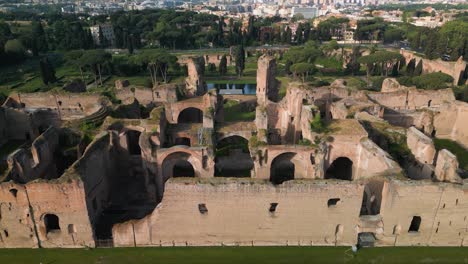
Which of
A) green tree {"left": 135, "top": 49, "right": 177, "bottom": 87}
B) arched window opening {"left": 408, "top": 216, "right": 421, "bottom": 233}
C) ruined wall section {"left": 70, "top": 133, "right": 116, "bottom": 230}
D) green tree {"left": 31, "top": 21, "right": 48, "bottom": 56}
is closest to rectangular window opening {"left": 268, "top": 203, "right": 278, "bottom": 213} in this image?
arched window opening {"left": 408, "top": 216, "right": 421, "bottom": 233}


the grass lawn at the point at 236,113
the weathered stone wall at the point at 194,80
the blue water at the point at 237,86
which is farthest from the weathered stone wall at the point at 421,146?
the blue water at the point at 237,86

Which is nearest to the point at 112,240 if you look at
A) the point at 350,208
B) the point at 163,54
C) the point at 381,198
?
the point at 350,208

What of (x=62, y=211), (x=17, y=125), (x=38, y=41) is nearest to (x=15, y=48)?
(x=38, y=41)

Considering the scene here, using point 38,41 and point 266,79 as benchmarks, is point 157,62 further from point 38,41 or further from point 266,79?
point 38,41

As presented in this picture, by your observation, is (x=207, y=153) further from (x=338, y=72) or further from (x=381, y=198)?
(x=338, y=72)

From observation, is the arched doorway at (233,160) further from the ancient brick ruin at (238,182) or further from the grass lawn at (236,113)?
the grass lawn at (236,113)

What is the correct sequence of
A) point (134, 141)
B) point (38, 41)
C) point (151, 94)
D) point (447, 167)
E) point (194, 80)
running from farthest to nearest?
point (38, 41) → point (194, 80) → point (151, 94) → point (134, 141) → point (447, 167)

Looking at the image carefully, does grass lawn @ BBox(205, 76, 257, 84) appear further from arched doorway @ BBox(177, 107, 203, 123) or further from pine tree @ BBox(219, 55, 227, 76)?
arched doorway @ BBox(177, 107, 203, 123)
